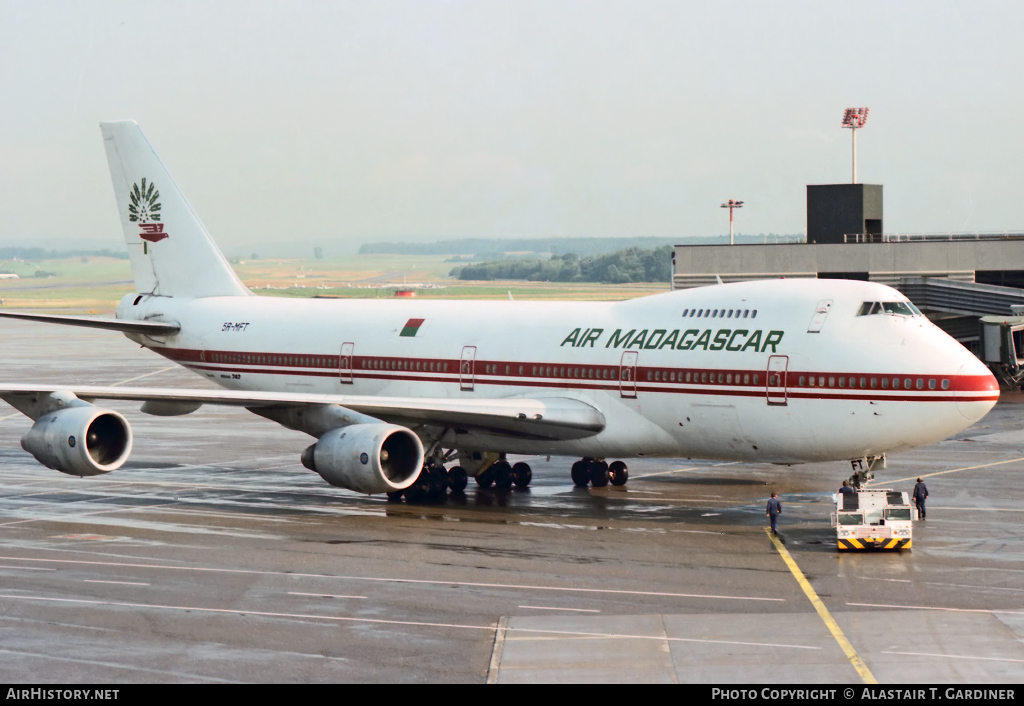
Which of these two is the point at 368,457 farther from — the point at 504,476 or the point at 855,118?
the point at 855,118

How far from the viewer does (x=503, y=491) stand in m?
36.9

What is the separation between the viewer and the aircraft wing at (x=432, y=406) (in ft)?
106

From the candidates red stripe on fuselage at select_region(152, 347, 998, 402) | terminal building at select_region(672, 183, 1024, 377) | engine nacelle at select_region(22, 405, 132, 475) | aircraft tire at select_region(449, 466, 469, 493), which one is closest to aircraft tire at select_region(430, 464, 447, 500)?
aircraft tire at select_region(449, 466, 469, 493)

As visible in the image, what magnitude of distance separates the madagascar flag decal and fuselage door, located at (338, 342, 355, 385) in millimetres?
1827

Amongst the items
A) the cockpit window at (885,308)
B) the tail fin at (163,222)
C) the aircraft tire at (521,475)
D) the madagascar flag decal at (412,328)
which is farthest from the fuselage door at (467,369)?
the tail fin at (163,222)

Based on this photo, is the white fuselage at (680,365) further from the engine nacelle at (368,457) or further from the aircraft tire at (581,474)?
the aircraft tire at (581,474)

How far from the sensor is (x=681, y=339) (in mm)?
32094

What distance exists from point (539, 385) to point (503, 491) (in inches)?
168

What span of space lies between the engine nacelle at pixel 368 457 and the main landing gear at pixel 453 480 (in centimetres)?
132

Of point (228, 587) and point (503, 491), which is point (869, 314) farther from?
point (228, 587)

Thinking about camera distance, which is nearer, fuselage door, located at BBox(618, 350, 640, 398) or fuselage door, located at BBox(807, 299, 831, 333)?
fuselage door, located at BBox(807, 299, 831, 333)

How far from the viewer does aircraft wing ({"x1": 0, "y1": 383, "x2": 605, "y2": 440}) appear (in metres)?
32.3

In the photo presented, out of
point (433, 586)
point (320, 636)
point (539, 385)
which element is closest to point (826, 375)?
point (539, 385)

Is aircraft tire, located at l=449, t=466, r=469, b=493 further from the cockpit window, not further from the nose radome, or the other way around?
the nose radome
